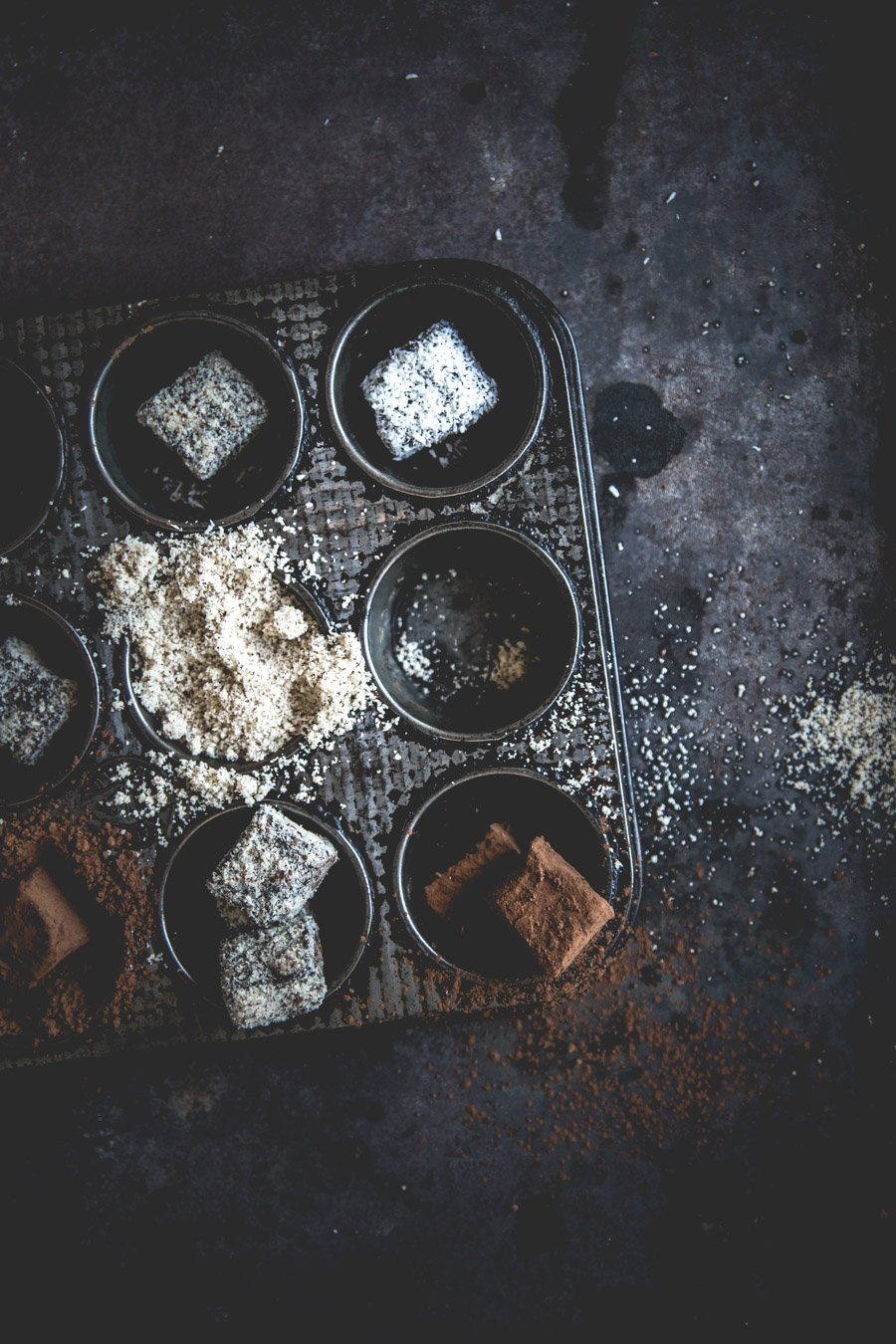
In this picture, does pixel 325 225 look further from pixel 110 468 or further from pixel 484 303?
pixel 110 468

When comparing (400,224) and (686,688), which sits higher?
(400,224)

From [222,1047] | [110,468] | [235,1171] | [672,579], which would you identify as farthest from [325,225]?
[235,1171]

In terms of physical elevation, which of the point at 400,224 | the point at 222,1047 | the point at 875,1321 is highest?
the point at 400,224

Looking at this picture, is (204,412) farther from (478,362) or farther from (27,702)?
(27,702)

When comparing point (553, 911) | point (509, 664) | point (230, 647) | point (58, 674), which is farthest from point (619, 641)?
point (58, 674)

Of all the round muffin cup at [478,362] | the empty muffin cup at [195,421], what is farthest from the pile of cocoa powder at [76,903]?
the round muffin cup at [478,362]

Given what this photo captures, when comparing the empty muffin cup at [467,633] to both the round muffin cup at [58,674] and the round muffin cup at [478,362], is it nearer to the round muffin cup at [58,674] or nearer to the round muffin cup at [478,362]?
the round muffin cup at [478,362]

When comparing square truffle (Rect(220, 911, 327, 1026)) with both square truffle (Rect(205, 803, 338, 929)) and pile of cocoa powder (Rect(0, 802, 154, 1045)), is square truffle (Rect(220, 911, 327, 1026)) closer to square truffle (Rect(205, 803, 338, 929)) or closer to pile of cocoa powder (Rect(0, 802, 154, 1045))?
square truffle (Rect(205, 803, 338, 929))
